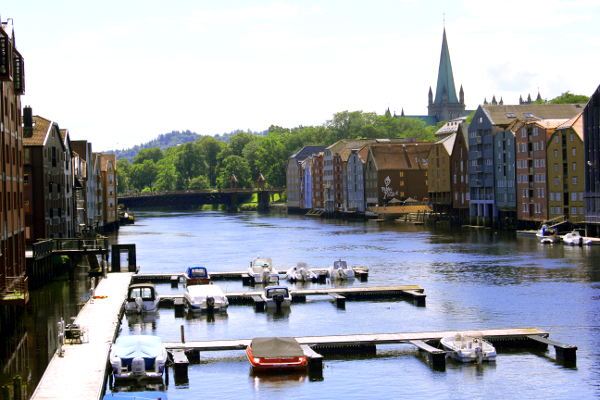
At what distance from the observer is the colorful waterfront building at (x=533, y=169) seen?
446ft

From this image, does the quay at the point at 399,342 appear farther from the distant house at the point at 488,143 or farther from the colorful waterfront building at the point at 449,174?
the colorful waterfront building at the point at 449,174

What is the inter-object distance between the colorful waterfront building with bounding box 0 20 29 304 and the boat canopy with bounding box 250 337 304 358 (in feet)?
38.9

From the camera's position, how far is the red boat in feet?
144

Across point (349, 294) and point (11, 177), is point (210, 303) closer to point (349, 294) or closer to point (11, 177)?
point (349, 294)

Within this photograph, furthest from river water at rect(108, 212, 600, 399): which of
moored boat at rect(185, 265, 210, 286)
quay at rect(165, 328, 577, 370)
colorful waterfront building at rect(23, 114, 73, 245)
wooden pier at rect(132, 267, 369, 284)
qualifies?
colorful waterfront building at rect(23, 114, 73, 245)

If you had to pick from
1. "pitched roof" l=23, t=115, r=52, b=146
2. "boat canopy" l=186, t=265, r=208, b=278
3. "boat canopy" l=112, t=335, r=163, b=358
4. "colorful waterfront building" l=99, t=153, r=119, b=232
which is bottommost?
"boat canopy" l=112, t=335, r=163, b=358

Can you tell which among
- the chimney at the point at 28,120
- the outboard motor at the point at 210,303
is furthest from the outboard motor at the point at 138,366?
the chimney at the point at 28,120

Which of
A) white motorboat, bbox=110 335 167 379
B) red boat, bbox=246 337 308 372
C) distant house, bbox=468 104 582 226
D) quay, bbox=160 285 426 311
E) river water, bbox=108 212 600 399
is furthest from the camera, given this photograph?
distant house, bbox=468 104 582 226

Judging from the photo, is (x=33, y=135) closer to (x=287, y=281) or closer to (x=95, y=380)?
(x=287, y=281)

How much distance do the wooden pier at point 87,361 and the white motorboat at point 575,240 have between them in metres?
65.2

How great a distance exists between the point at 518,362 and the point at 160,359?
1566 centimetres

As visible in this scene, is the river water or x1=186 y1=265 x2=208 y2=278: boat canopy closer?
the river water

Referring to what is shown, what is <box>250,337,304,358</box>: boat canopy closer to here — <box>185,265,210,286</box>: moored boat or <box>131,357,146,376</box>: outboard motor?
<box>131,357,146,376</box>: outboard motor

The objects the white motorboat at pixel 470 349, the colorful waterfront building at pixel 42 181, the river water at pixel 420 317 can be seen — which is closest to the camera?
the river water at pixel 420 317
